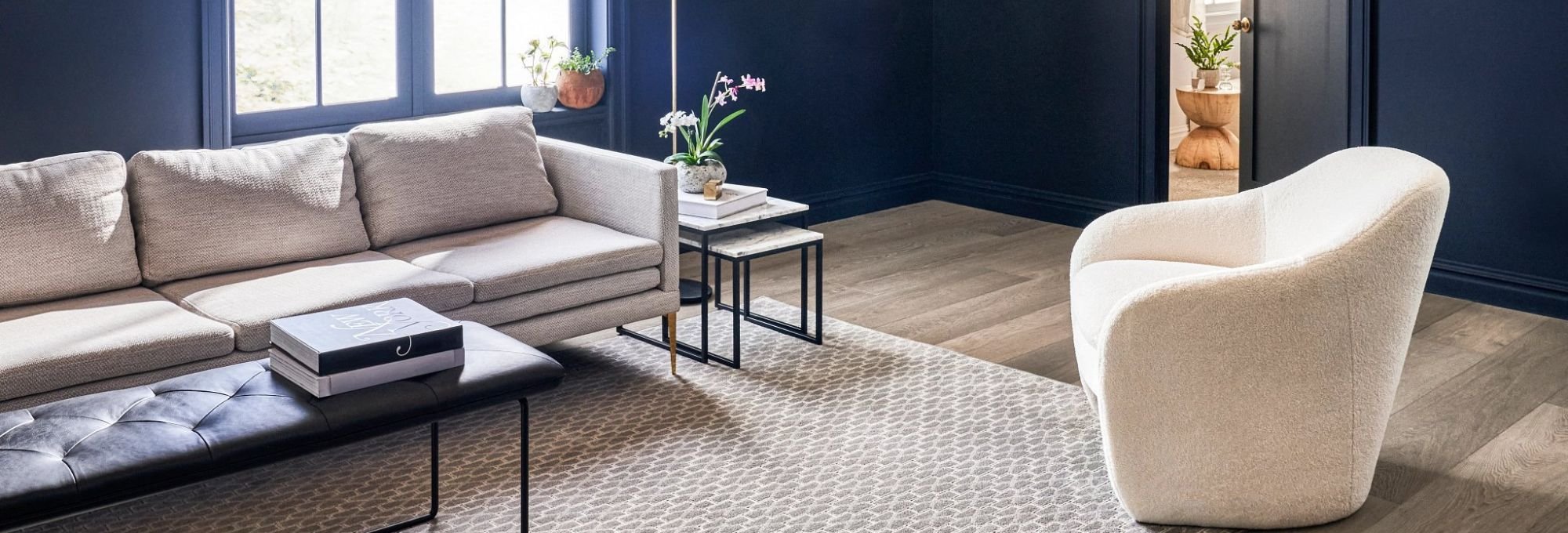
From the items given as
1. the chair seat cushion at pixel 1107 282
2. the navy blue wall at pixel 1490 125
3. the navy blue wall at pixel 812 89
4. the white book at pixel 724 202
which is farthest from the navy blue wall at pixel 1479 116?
the white book at pixel 724 202

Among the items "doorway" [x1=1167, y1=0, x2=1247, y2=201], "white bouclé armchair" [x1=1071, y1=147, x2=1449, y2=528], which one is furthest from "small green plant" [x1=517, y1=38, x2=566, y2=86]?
"doorway" [x1=1167, y1=0, x2=1247, y2=201]

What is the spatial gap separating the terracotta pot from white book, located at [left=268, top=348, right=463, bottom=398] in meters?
2.62

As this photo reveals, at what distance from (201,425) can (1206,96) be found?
20.9 ft

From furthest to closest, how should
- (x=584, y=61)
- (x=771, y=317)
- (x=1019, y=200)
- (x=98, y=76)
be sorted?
(x=1019, y=200) → (x=584, y=61) → (x=771, y=317) → (x=98, y=76)

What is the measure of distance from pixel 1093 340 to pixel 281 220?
6.91ft

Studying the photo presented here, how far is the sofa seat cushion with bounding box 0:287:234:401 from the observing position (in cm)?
293

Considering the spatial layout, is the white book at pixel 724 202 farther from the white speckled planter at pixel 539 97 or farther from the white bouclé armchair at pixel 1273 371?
the white bouclé armchair at pixel 1273 371

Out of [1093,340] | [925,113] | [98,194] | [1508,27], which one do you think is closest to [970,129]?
[925,113]

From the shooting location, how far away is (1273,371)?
2.87 meters

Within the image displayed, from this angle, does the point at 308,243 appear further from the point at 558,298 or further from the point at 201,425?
the point at 201,425

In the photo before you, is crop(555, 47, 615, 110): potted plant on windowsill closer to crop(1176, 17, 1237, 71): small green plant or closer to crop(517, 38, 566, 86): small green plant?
crop(517, 38, 566, 86): small green plant

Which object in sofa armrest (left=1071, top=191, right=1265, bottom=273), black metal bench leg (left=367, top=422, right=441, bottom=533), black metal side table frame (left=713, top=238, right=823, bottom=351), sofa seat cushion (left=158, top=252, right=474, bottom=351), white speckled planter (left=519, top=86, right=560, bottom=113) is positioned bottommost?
black metal bench leg (left=367, top=422, right=441, bottom=533)

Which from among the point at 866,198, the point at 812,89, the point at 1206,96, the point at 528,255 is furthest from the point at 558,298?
the point at 1206,96

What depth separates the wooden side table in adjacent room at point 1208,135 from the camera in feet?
25.7
